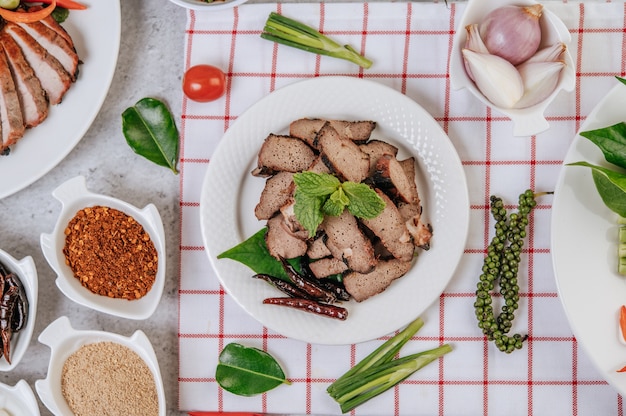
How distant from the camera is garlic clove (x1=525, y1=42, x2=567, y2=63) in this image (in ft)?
5.59

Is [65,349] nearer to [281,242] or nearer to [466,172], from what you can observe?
[281,242]

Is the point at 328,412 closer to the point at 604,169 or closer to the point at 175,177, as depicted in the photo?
Result: the point at 175,177

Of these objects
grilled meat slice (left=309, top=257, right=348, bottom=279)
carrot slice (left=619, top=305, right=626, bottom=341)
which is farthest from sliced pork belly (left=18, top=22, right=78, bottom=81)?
carrot slice (left=619, top=305, right=626, bottom=341)

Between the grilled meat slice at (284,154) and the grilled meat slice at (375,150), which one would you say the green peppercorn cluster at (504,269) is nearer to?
the grilled meat slice at (375,150)

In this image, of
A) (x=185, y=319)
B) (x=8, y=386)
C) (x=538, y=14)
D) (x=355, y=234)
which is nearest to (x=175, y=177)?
(x=185, y=319)

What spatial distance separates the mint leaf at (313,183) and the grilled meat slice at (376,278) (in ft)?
0.86

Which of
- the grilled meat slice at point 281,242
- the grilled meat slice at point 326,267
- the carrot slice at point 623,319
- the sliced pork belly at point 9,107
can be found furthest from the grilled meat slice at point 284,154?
the carrot slice at point 623,319

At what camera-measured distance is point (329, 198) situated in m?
1.75

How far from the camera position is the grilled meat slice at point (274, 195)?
186 cm

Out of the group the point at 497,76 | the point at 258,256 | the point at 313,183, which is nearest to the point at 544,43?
the point at 497,76

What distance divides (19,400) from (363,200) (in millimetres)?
1101

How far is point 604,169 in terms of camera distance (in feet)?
5.52

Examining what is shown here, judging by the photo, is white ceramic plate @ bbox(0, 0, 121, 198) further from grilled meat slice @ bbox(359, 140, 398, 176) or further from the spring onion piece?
grilled meat slice @ bbox(359, 140, 398, 176)

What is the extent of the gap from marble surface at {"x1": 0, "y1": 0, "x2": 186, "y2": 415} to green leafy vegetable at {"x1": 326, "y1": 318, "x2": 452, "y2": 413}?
475 mm
